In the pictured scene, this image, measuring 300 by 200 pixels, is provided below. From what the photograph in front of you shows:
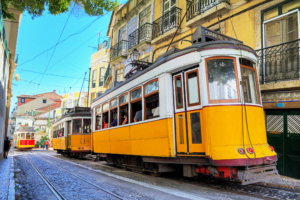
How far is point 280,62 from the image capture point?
314 inches

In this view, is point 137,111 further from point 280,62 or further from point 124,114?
point 280,62

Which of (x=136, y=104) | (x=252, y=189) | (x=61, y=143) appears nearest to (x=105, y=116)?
(x=136, y=104)

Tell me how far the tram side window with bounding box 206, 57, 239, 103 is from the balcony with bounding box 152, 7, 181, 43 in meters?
7.65

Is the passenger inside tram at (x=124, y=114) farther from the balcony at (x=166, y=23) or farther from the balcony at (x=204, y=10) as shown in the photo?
the balcony at (x=166, y=23)

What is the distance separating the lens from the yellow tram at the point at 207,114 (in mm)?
5133

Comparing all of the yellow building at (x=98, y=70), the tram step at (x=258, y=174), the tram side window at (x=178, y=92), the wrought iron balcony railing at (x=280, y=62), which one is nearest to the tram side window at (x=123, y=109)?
the tram side window at (x=178, y=92)

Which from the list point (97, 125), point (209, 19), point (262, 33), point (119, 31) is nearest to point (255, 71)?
point (262, 33)

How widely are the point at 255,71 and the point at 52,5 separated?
7.72 meters

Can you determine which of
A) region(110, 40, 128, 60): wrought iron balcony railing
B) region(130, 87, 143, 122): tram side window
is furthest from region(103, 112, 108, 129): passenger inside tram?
region(110, 40, 128, 60): wrought iron balcony railing

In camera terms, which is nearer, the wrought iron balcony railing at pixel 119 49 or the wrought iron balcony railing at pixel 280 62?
the wrought iron balcony railing at pixel 280 62

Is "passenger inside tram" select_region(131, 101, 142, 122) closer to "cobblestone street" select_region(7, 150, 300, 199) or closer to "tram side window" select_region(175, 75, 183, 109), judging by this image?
"tram side window" select_region(175, 75, 183, 109)

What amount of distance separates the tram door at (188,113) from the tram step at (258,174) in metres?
0.96

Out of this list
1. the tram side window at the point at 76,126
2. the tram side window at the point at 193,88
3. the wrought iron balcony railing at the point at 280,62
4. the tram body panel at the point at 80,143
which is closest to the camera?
the tram side window at the point at 193,88

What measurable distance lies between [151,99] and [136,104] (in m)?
0.85
